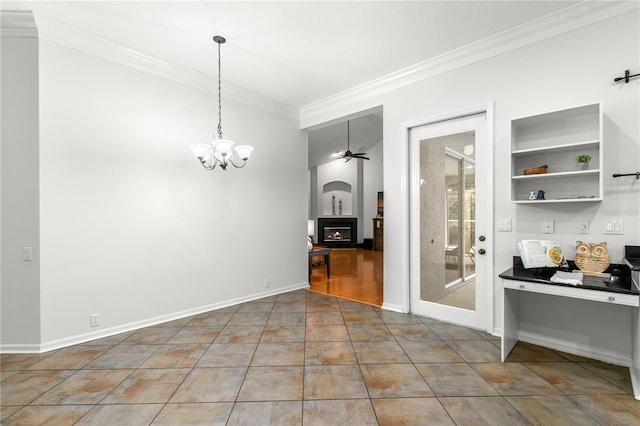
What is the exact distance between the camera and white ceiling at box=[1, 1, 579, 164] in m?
2.70

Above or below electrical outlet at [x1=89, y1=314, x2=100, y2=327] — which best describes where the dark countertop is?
above

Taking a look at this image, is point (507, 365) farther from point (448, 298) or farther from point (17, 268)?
point (17, 268)

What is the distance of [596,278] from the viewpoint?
2.43 m

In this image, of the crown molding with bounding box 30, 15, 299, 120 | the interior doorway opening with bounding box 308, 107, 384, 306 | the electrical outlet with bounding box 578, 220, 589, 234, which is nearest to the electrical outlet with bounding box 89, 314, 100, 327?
the crown molding with bounding box 30, 15, 299, 120

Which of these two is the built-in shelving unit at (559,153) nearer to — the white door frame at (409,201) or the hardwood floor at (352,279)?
the white door frame at (409,201)

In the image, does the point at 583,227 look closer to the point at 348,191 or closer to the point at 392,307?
the point at 392,307

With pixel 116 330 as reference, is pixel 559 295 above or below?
above

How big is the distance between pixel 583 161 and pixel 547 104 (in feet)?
2.14

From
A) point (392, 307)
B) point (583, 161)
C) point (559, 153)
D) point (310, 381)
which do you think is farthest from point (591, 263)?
point (310, 381)

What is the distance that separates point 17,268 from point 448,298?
4.41 metres

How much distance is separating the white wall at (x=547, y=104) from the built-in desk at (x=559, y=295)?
0.60 ft

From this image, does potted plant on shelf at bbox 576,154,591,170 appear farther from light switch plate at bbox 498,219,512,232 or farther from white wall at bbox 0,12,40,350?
white wall at bbox 0,12,40,350

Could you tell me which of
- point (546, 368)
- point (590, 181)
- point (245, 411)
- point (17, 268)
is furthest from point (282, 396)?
point (590, 181)

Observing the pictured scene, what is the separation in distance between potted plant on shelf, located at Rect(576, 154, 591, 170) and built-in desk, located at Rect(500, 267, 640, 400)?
960 mm
